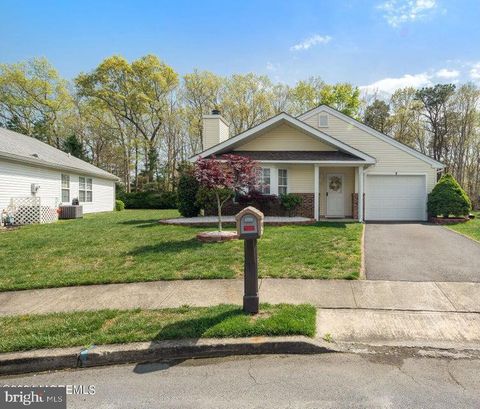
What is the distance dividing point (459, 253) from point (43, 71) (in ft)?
131

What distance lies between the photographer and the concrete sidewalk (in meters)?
4.95

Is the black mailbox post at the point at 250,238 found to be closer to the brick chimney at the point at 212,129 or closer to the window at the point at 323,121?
the brick chimney at the point at 212,129

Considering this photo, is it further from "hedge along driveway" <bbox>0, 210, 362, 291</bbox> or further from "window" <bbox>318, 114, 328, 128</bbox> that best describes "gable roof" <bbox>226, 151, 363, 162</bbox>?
"hedge along driveway" <bbox>0, 210, 362, 291</bbox>

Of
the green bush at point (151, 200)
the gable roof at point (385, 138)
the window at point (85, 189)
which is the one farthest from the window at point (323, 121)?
the green bush at point (151, 200)

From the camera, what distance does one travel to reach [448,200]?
14359mm

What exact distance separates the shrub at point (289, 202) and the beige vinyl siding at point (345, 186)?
229cm

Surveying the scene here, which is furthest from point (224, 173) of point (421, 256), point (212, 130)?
point (212, 130)

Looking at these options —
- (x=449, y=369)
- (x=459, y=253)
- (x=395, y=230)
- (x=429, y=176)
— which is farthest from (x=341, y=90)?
(x=449, y=369)

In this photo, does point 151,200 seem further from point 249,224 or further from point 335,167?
point 249,224

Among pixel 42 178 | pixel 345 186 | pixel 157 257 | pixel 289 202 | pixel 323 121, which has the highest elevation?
A: pixel 323 121

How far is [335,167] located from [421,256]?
8.83 metres

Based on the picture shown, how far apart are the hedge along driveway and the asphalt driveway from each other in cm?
48

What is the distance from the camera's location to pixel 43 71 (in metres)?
34.1

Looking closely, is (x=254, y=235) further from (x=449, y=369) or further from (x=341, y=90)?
(x=341, y=90)
